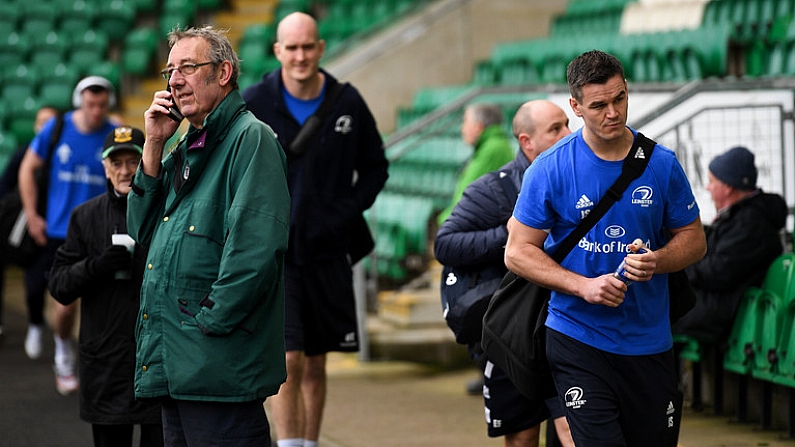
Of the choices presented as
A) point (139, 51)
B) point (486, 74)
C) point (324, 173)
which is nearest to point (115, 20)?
point (139, 51)

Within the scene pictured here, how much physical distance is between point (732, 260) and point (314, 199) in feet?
7.98

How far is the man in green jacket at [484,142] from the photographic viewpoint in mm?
8328

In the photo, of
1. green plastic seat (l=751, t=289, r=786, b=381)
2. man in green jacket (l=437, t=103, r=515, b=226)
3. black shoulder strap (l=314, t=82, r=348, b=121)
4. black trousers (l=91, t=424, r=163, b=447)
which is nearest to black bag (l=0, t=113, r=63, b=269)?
man in green jacket (l=437, t=103, r=515, b=226)

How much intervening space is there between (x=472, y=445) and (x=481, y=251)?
7.05 feet

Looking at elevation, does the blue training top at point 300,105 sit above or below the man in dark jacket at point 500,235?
above

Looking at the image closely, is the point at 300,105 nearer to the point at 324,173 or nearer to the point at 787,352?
the point at 324,173

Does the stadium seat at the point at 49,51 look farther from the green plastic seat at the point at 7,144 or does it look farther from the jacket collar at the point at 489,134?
the jacket collar at the point at 489,134

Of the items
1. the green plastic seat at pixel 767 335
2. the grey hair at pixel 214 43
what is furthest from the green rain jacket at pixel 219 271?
the green plastic seat at pixel 767 335

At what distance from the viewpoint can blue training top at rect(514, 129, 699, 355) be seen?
171 inches

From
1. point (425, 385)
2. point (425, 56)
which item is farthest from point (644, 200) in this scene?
point (425, 56)

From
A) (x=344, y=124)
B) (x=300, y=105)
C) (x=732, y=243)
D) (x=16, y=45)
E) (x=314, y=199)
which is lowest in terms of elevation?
(x=732, y=243)

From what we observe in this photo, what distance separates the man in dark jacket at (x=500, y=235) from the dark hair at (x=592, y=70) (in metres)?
1.24

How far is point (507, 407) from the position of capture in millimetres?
5539

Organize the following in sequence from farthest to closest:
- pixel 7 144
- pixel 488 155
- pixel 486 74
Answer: pixel 7 144 < pixel 486 74 < pixel 488 155
